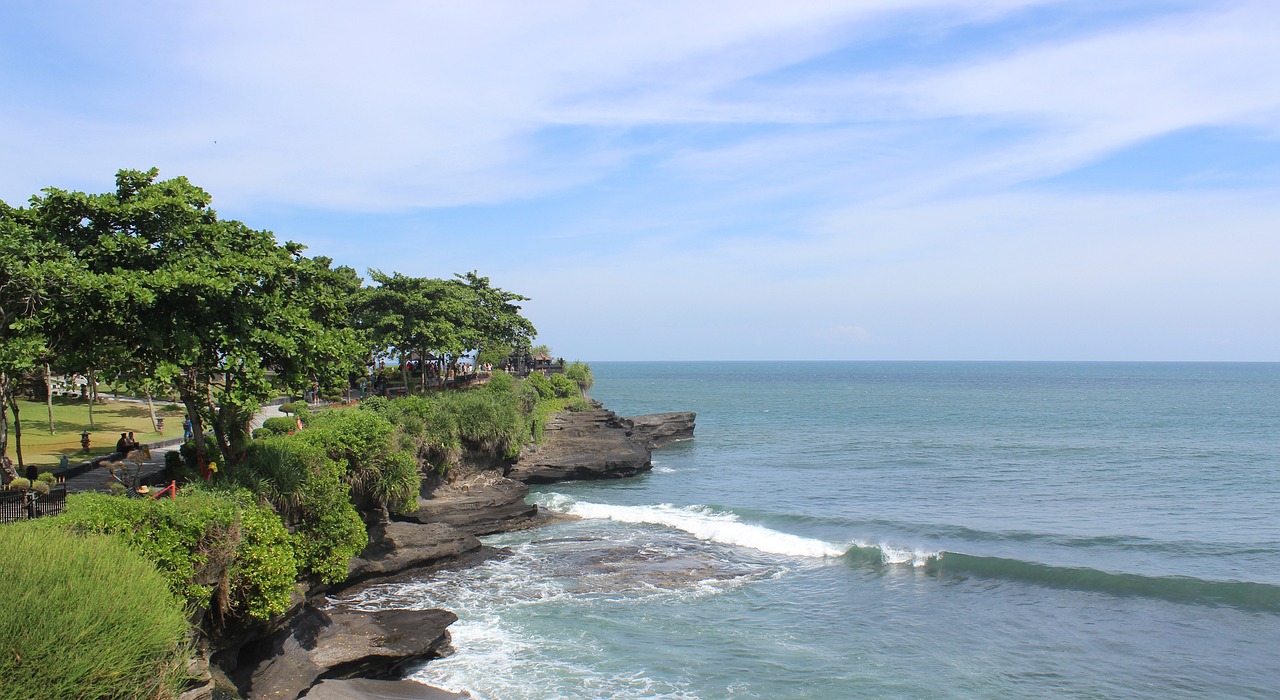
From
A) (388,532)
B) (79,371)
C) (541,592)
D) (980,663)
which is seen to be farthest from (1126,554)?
(79,371)

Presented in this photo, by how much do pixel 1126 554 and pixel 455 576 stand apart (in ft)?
75.4

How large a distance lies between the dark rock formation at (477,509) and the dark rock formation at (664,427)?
30186mm

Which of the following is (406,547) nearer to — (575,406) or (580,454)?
(580,454)

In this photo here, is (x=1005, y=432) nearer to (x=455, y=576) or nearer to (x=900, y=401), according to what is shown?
(x=900, y=401)

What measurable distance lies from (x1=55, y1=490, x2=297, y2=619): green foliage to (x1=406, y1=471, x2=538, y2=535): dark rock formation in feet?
42.9

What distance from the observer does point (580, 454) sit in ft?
160

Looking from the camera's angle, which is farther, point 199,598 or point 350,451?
point 350,451

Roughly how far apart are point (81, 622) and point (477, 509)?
74.2ft

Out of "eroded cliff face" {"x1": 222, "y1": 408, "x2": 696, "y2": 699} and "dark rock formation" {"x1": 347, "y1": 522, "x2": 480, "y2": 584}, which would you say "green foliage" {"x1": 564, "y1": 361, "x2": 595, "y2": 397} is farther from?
"dark rock formation" {"x1": 347, "y1": 522, "x2": 480, "y2": 584}

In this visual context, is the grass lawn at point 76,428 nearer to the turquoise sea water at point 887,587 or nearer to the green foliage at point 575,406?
the turquoise sea water at point 887,587

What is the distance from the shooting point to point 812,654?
2052 cm

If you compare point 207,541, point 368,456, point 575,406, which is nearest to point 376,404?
point 368,456

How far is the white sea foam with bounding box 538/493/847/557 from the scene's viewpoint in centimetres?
3095

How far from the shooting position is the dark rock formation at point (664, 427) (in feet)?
220
